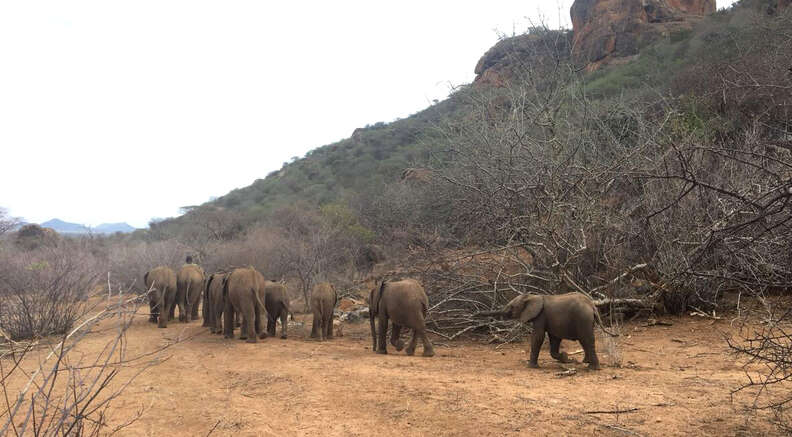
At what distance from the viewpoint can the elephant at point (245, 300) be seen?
31.1ft

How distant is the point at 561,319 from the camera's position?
6.45 m

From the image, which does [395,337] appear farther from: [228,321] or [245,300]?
[228,321]

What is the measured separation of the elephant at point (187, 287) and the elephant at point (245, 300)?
317 cm

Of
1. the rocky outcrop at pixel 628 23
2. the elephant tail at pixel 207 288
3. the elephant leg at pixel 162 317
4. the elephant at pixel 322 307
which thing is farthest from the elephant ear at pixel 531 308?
the rocky outcrop at pixel 628 23

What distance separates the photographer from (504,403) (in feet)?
16.0

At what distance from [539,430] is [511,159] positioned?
21.0 ft

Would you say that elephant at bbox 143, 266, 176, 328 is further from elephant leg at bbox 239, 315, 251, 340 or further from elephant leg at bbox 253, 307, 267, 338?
elephant leg at bbox 253, 307, 267, 338

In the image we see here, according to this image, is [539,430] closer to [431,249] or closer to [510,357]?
[510,357]

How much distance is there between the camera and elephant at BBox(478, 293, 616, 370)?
20.5 feet

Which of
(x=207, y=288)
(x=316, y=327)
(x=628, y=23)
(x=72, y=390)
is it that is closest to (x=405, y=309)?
(x=316, y=327)

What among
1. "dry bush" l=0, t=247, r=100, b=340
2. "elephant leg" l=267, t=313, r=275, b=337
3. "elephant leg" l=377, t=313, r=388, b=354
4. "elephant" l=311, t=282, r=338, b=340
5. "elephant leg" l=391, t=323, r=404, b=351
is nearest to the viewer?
"elephant leg" l=377, t=313, r=388, b=354

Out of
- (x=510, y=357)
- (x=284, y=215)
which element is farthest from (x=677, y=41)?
(x=510, y=357)

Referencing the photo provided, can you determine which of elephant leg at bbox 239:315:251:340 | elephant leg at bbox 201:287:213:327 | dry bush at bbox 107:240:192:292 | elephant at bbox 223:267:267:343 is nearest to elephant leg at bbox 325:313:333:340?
elephant at bbox 223:267:267:343

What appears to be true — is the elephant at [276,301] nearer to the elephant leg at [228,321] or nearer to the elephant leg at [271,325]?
the elephant leg at [271,325]
